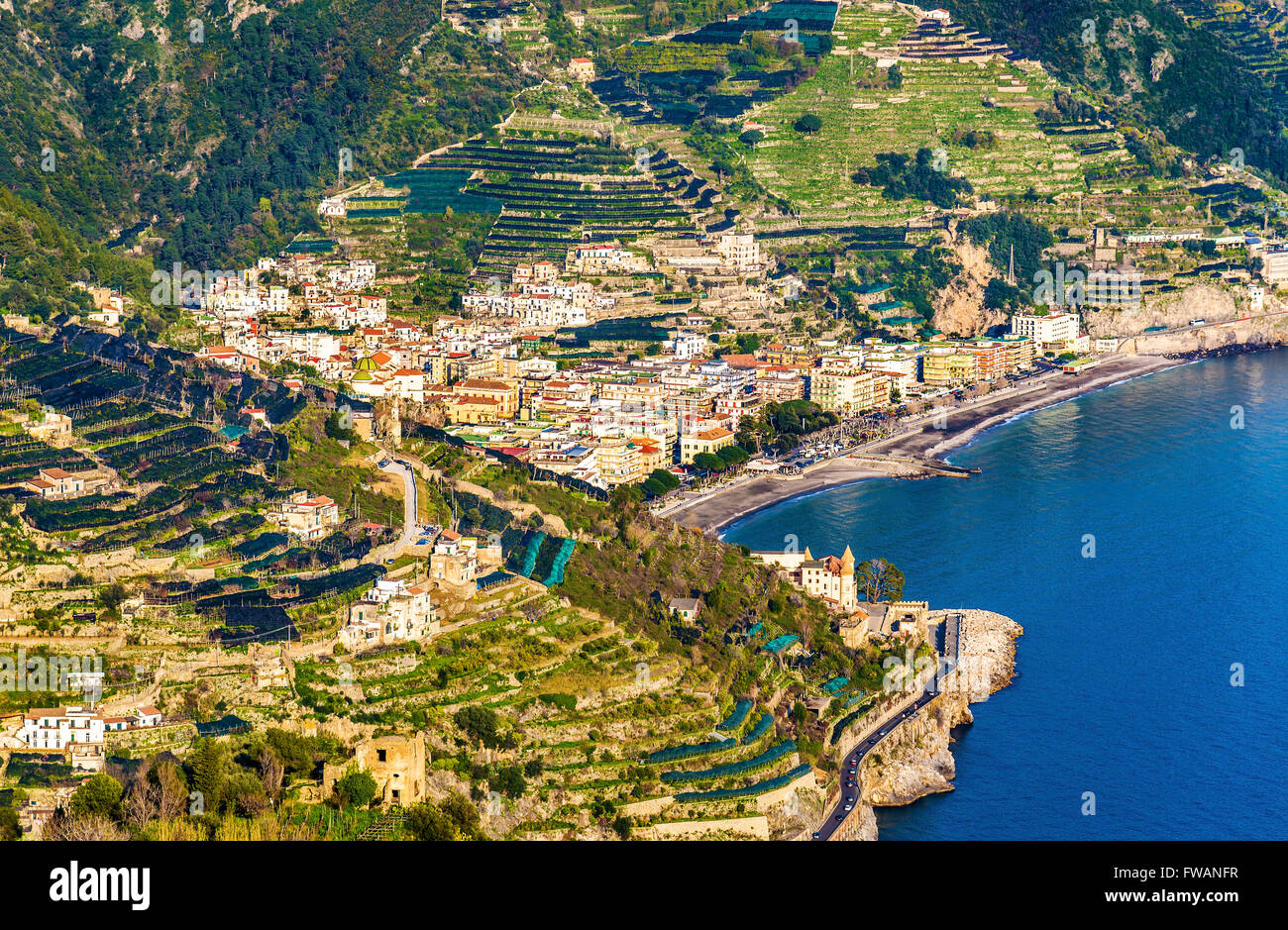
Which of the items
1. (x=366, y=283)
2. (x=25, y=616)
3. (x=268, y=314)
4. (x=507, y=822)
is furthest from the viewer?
(x=366, y=283)

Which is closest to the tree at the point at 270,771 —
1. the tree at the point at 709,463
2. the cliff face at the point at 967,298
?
the tree at the point at 709,463

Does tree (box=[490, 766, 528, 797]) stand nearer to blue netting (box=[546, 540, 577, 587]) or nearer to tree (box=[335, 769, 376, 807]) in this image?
tree (box=[335, 769, 376, 807])

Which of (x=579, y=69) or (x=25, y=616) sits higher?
(x=579, y=69)

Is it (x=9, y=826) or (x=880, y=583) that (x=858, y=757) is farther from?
(x=9, y=826)

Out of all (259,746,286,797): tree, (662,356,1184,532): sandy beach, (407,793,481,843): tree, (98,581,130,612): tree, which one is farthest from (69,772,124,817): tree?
(662,356,1184,532): sandy beach

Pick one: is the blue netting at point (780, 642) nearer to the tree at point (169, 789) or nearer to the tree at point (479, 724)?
the tree at point (479, 724)

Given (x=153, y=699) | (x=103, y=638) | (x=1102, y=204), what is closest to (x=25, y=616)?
(x=103, y=638)
